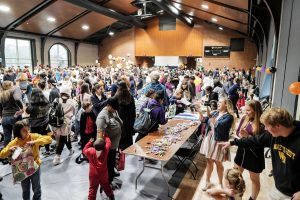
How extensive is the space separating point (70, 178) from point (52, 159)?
940 millimetres

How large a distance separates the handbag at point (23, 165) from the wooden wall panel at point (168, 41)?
1951 cm

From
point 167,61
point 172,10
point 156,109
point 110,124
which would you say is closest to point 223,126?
point 156,109

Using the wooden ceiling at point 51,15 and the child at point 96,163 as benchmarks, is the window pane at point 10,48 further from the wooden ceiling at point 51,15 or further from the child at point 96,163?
the child at point 96,163

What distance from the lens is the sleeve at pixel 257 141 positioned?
2.19 metres

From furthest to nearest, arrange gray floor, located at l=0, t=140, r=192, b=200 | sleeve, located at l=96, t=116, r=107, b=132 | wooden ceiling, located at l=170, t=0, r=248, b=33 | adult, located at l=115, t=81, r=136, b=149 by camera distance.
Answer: wooden ceiling, located at l=170, t=0, r=248, b=33, adult, located at l=115, t=81, r=136, b=149, gray floor, located at l=0, t=140, r=192, b=200, sleeve, located at l=96, t=116, r=107, b=132

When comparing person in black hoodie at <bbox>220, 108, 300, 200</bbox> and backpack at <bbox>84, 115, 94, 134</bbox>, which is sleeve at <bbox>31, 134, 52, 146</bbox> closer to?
backpack at <bbox>84, 115, 94, 134</bbox>

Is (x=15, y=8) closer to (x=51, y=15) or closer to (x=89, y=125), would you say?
(x=51, y=15)

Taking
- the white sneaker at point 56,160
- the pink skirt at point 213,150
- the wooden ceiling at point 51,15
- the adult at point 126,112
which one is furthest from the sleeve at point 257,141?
the wooden ceiling at point 51,15

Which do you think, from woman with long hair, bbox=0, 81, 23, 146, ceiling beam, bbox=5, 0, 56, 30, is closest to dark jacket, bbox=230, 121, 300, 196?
woman with long hair, bbox=0, 81, 23, 146

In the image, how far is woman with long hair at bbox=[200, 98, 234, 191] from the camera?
124 inches

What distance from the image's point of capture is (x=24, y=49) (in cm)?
1656

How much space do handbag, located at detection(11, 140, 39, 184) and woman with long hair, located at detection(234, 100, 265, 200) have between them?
2492mm

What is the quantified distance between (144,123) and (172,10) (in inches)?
557

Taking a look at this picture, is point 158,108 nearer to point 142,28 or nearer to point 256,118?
point 256,118
